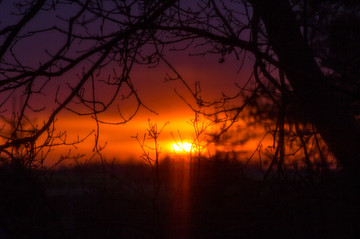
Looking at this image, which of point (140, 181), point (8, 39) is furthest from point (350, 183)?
point (140, 181)

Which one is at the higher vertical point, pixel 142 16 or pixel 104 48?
pixel 142 16

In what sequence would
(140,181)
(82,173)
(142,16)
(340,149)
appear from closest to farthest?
(142,16) → (340,149) → (82,173) → (140,181)

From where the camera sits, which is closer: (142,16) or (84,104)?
(84,104)

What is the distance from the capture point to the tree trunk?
4539mm

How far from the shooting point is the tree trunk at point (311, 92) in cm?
454

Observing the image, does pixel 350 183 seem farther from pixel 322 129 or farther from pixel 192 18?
pixel 192 18

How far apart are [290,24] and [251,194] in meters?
1.83

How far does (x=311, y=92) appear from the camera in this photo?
4.68m

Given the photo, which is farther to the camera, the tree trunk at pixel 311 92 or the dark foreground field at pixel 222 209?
the tree trunk at pixel 311 92

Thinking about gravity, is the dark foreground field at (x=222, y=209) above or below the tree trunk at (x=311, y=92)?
below

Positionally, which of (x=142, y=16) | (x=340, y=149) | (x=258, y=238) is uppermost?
(x=142, y=16)

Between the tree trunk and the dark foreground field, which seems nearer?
the dark foreground field

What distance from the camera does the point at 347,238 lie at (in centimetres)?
377

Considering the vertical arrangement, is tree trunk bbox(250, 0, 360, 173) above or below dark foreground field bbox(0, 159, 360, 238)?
above
